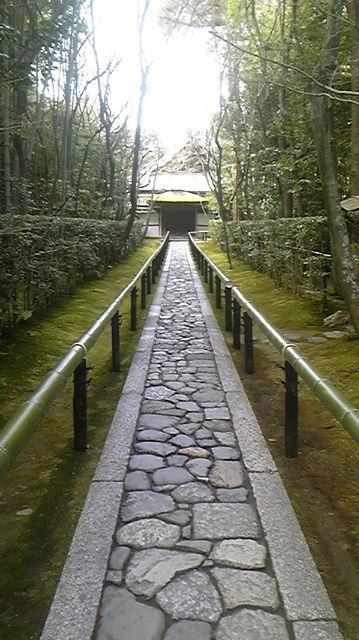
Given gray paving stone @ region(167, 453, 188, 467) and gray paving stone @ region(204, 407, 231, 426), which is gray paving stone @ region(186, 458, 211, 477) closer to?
gray paving stone @ region(167, 453, 188, 467)

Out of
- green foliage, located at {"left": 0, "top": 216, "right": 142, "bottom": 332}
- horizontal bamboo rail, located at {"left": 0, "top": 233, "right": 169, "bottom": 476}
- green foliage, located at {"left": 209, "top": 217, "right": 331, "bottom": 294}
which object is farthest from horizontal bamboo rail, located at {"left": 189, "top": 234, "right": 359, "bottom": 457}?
green foliage, located at {"left": 209, "top": 217, "right": 331, "bottom": 294}

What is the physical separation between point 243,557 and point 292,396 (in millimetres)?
1332

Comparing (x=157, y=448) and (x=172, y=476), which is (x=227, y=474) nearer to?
(x=172, y=476)

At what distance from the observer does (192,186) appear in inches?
1416

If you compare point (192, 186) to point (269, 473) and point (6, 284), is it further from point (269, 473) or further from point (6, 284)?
point (269, 473)

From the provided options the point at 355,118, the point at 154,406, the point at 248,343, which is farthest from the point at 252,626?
the point at 355,118

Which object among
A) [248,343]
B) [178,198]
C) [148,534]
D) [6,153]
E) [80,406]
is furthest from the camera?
[178,198]

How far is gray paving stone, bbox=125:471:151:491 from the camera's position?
3.24 m

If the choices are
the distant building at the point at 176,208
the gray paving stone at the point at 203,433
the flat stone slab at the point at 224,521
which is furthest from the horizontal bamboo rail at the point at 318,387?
the distant building at the point at 176,208

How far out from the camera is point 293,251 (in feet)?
31.7

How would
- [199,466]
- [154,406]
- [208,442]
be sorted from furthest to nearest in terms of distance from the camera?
[154,406] < [208,442] < [199,466]

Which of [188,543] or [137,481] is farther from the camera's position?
[137,481]

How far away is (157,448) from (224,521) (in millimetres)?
1066

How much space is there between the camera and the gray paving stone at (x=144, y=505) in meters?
2.92
